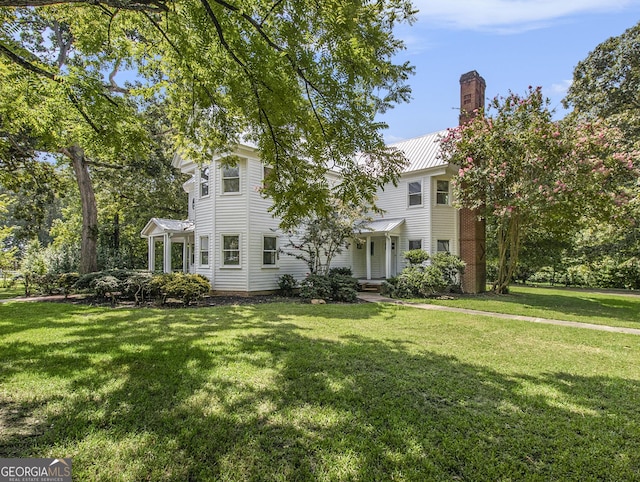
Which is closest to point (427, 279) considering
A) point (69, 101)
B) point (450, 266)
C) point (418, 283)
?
point (418, 283)

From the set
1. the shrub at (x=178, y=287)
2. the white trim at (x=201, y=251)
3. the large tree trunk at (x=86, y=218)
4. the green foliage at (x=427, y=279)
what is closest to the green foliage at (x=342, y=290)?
the green foliage at (x=427, y=279)

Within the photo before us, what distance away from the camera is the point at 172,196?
843 inches

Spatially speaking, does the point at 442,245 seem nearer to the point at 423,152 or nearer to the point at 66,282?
the point at 423,152

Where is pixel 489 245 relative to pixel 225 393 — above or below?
above

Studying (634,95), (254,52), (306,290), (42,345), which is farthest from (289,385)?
(634,95)

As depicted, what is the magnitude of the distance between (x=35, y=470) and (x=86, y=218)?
16.7 m

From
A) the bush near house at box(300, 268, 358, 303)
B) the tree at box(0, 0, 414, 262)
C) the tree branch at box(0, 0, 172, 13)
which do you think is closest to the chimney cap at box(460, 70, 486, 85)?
the bush near house at box(300, 268, 358, 303)

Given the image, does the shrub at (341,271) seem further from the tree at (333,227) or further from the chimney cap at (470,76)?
the chimney cap at (470,76)

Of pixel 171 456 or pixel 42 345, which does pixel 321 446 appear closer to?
pixel 171 456

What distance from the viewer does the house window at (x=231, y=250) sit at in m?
14.2

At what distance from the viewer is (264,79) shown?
460 centimetres

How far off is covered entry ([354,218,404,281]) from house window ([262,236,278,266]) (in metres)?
4.09

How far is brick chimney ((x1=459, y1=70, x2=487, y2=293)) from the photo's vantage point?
1590cm

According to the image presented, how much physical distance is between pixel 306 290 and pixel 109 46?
9384 millimetres
